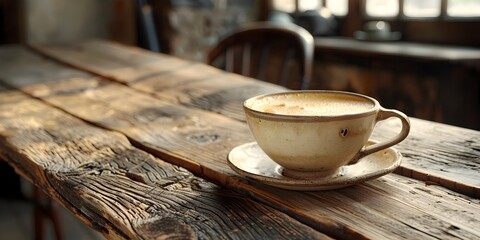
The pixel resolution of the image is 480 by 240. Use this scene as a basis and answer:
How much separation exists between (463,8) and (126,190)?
103 inches

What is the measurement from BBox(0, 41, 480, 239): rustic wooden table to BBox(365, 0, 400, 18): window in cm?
205

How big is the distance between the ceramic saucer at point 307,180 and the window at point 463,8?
238 centimetres

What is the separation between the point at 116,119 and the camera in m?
1.22

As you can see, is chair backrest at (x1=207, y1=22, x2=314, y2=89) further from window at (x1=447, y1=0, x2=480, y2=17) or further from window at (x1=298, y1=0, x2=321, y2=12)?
window at (x1=298, y1=0, x2=321, y2=12)

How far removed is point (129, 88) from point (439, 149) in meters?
0.91

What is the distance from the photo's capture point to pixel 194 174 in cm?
85

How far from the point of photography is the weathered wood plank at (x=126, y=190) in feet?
2.14

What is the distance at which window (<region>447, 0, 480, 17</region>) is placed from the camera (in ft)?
9.62

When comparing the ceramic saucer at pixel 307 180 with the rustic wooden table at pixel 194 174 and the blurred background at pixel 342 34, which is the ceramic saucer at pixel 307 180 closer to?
the rustic wooden table at pixel 194 174

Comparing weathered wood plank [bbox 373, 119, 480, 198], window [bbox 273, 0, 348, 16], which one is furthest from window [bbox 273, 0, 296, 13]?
weathered wood plank [bbox 373, 119, 480, 198]

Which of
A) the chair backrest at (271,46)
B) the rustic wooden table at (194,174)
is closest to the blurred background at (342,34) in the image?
the chair backrest at (271,46)

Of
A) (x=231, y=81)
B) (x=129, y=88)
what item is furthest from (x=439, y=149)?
(x=129, y=88)

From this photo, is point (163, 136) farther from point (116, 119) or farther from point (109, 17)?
point (109, 17)

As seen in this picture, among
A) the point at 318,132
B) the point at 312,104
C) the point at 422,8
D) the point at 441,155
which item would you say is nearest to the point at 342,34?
the point at 422,8
